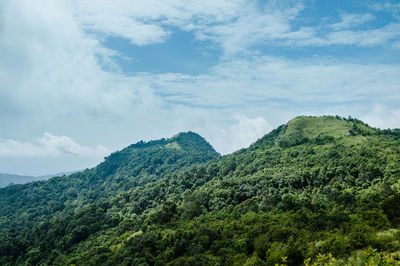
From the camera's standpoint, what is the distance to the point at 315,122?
496 ft

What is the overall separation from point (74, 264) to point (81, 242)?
34.5 meters

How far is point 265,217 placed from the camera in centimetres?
→ 5369

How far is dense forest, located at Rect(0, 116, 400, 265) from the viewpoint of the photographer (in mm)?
34938

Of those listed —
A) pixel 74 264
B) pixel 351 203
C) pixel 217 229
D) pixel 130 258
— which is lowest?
pixel 74 264

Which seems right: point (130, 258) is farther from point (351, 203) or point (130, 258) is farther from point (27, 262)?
point (27, 262)

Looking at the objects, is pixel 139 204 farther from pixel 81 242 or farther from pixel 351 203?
pixel 351 203

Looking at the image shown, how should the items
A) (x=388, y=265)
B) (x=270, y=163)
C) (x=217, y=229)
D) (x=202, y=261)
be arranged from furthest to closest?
(x=270, y=163)
(x=217, y=229)
(x=202, y=261)
(x=388, y=265)

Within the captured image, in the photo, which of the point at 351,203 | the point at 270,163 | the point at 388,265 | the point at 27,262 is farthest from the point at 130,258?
the point at 270,163

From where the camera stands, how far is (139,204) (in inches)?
4459

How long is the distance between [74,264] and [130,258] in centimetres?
2211

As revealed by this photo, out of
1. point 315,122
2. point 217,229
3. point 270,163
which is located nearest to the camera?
point 217,229

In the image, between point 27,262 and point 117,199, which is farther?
point 117,199

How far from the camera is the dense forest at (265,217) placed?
3494cm

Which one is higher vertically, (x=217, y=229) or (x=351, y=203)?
(x=351, y=203)
